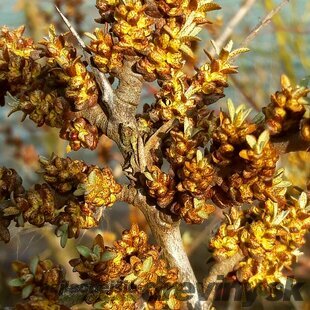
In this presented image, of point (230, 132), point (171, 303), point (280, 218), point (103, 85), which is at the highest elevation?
point (103, 85)

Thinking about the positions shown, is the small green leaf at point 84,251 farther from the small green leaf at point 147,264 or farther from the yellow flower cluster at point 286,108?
the yellow flower cluster at point 286,108

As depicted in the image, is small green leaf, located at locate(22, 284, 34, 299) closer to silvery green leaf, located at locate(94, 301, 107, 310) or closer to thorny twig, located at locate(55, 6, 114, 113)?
silvery green leaf, located at locate(94, 301, 107, 310)

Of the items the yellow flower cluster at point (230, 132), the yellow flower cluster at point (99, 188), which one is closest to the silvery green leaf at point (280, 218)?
the yellow flower cluster at point (230, 132)

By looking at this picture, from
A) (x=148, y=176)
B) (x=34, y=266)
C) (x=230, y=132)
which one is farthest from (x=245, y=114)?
(x=34, y=266)

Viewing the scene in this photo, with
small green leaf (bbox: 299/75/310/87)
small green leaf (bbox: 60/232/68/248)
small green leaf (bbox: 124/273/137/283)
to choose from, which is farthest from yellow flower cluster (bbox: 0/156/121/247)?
small green leaf (bbox: 299/75/310/87)

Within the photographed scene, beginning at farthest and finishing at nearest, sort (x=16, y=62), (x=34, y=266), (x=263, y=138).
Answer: (x=16, y=62)
(x=34, y=266)
(x=263, y=138)

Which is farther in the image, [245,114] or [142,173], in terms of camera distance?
[142,173]

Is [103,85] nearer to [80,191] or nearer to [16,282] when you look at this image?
[80,191]
